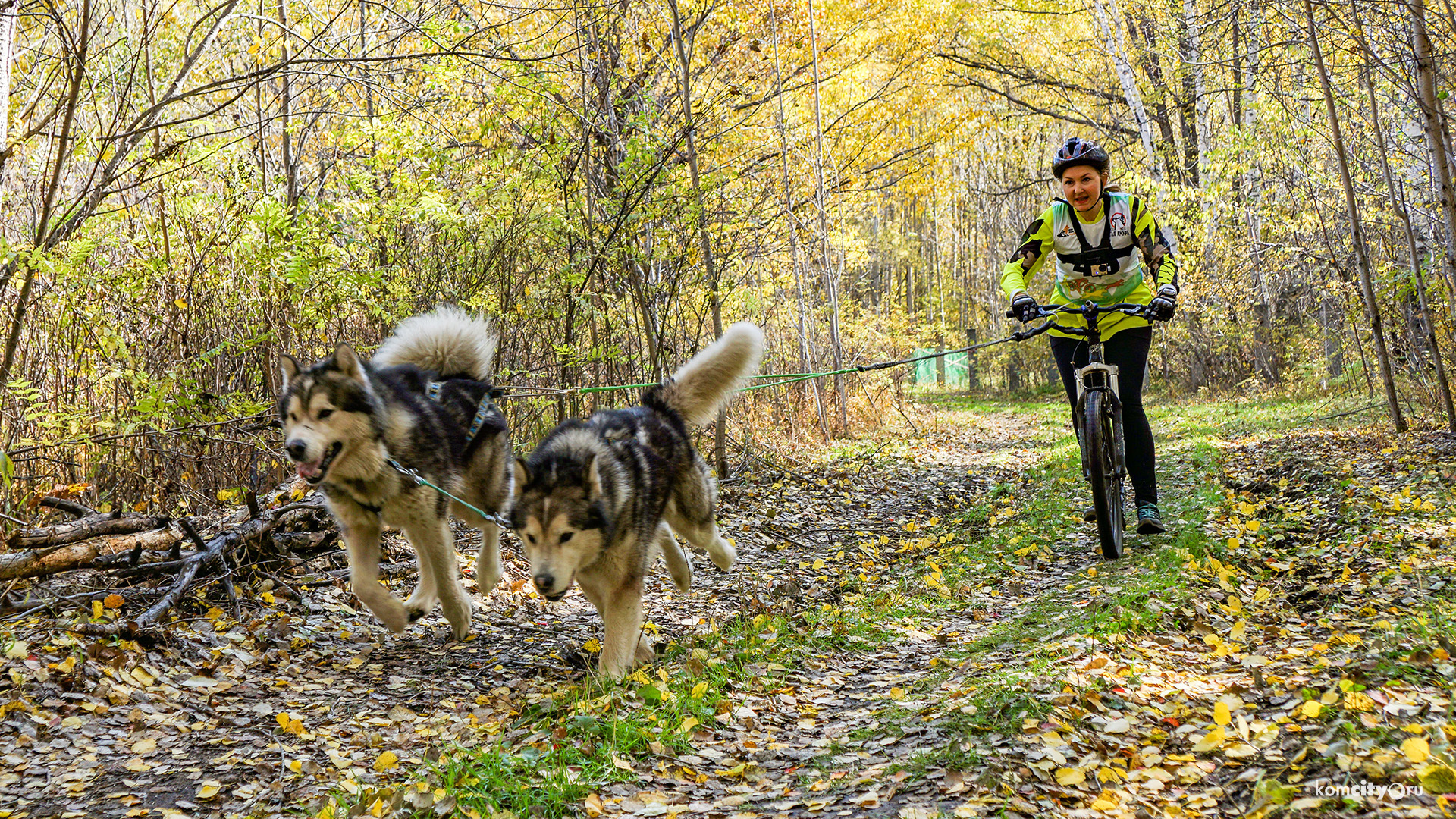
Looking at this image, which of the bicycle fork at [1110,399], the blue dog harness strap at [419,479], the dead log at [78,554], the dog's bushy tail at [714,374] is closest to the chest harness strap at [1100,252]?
the bicycle fork at [1110,399]

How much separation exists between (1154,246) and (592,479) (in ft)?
11.6

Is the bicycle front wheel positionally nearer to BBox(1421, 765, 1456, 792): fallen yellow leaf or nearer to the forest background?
BBox(1421, 765, 1456, 792): fallen yellow leaf

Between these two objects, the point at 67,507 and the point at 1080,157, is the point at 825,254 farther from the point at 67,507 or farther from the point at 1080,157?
the point at 67,507

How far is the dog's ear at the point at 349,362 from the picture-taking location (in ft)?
13.9

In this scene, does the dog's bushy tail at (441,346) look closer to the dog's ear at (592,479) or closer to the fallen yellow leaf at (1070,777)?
the dog's ear at (592,479)

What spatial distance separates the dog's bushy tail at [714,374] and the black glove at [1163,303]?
2.18m

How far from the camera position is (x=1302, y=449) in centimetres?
901

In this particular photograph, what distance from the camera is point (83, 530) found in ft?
15.4

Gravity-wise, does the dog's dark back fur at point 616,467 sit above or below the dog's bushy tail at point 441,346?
below

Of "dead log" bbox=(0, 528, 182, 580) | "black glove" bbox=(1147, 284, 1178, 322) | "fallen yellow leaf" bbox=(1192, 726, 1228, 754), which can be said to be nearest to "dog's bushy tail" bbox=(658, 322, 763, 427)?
"black glove" bbox=(1147, 284, 1178, 322)

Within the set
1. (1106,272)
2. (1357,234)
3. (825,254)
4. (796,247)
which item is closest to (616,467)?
(1106,272)

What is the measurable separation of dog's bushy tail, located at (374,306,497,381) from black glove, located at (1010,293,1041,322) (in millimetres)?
3101

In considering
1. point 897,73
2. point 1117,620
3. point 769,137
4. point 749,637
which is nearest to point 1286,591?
point 1117,620

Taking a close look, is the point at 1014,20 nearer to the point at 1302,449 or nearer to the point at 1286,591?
the point at 1302,449
